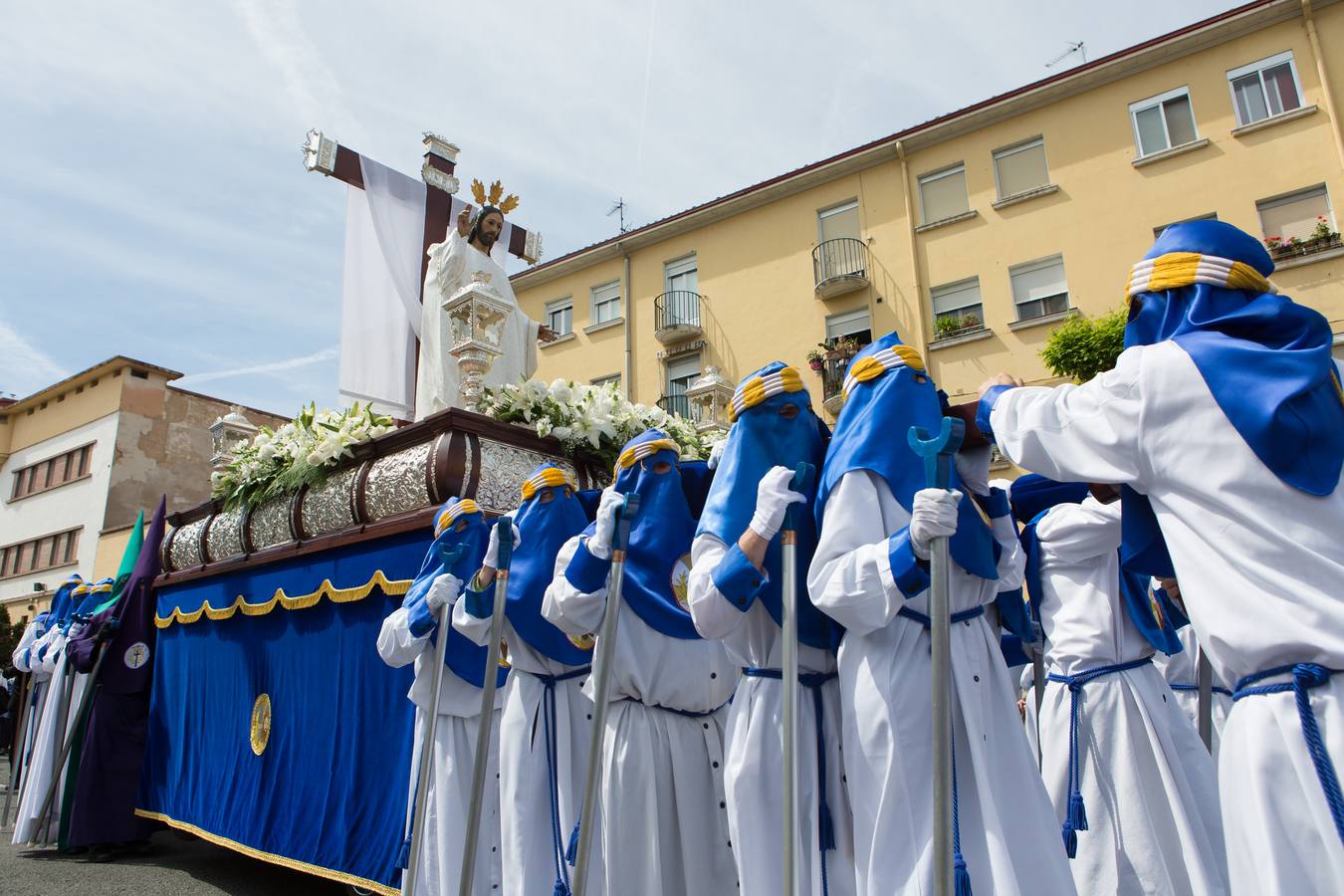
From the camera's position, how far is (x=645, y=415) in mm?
6059

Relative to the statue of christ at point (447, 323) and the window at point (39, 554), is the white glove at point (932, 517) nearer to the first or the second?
the statue of christ at point (447, 323)

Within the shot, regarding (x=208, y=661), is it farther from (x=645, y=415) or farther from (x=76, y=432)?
(x=76, y=432)

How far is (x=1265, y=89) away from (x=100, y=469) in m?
27.4

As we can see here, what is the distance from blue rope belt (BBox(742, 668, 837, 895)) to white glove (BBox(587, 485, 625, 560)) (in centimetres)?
78

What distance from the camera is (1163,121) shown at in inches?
600

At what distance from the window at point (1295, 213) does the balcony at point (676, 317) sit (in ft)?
33.9

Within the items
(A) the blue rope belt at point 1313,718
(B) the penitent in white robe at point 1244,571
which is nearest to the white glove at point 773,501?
(B) the penitent in white robe at point 1244,571

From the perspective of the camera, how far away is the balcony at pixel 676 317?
64.5 ft

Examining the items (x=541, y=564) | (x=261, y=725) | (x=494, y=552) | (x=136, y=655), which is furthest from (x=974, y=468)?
(x=136, y=655)

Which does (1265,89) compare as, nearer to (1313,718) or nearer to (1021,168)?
(1021,168)

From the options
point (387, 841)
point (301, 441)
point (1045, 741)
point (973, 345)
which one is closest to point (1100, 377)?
point (1045, 741)

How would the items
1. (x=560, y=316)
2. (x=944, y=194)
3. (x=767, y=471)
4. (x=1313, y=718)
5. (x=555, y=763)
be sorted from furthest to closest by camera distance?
(x=560, y=316)
(x=944, y=194)
(x=555, y=763)
(x=767, y=471)
(x=1313, y=718)

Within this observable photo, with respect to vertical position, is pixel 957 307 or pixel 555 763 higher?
pixel 957 307

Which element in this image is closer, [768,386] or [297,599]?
[768,386]
